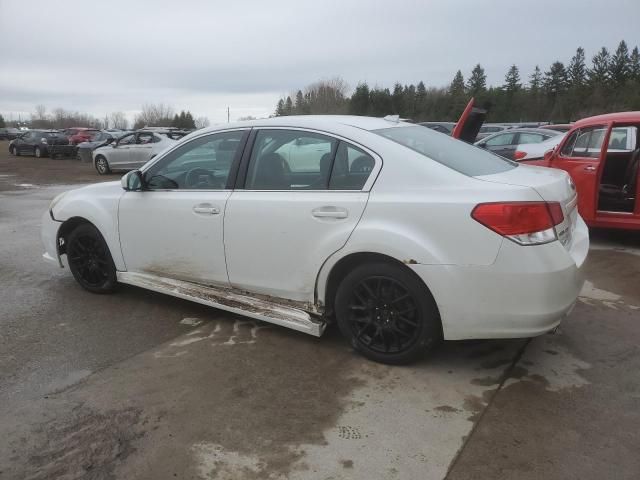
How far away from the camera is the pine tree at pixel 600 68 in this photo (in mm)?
70938

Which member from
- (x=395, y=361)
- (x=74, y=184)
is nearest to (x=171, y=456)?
(x=395, y=361)

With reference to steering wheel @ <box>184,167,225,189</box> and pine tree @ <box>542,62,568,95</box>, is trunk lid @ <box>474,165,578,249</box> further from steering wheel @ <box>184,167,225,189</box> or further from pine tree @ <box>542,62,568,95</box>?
pine tree @ <box>542,62,568,95</box>

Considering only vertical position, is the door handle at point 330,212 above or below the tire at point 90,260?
above

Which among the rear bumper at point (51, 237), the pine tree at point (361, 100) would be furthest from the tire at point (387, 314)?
the pine tree at point (361, 100)

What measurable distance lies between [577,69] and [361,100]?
3170cm

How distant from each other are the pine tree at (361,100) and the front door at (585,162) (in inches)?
2803

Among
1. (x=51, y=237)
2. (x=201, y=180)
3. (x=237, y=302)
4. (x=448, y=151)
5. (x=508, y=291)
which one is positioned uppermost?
(x=448, y=151)

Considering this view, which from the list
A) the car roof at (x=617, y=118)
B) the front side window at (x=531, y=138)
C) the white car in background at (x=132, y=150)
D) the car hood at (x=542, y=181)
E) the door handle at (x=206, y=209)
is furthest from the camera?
the white car in background at (x=132, y=150)

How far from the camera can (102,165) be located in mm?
18703

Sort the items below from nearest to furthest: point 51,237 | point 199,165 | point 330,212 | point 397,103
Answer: point 330,212, point 199,165, point 51,237, point 397,103

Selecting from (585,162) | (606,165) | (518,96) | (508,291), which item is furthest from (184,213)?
(518,96)

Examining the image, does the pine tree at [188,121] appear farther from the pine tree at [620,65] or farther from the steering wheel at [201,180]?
the steering wheel at [201,180]

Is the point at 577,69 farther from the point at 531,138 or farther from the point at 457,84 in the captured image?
the point at 531,138

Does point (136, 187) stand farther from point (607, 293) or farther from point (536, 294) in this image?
point (607, 293)
